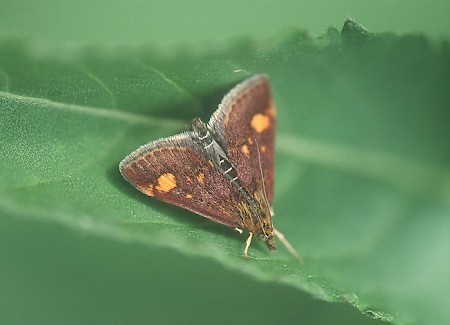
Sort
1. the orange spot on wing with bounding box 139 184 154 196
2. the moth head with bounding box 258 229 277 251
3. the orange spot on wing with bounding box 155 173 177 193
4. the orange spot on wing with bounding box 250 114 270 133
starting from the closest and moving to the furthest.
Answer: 1. the orange spot on wing with bounding box 139 184 154 196
2. the orange spot on wing with bounding box 155 173 177 193
3. the moth head with bounding box 258 229 277 251
4. the orange spot on wing with bounding box 250 114 270 133

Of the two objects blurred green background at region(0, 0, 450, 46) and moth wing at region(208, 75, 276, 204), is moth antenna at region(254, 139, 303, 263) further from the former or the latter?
blurred green background at region(0, 0, 450, 46)

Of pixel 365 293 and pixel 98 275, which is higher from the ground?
pixel 365 293

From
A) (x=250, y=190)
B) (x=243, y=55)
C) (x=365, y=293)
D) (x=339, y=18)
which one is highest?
(x=339, y=18)

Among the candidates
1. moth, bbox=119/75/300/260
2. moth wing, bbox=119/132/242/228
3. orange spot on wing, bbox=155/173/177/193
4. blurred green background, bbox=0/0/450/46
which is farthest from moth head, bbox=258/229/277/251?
blurred green background, bbox=0/0/450/46

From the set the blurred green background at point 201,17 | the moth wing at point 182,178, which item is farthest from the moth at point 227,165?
the blurred green background at point 201,17

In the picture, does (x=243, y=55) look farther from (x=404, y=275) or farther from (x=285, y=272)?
(x=404, y=275)

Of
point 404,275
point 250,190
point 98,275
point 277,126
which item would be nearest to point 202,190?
point 250,190
